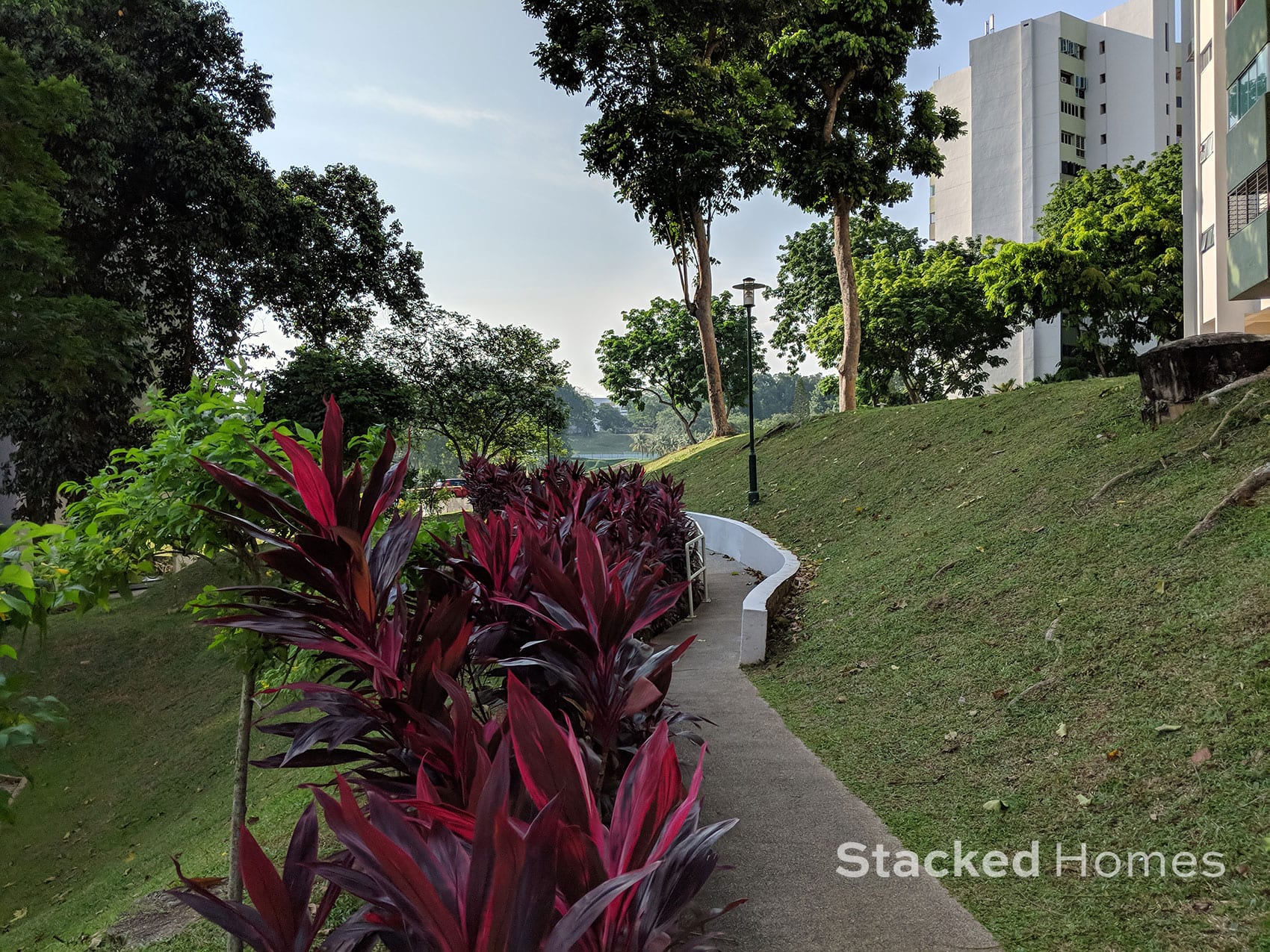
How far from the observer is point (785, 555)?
1001 centimetres

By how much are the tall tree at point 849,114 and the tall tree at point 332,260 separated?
36.7ft

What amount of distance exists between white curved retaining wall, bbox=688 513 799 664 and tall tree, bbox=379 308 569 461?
18.6m

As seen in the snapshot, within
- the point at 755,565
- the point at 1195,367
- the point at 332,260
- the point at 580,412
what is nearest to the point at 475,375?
the point at 332,260

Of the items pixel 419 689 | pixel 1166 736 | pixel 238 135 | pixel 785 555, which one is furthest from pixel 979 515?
pixel 238 135

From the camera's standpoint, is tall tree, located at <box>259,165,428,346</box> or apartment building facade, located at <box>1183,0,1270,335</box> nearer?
apartment building facade, located at <box>1183,0,1270,335</box>

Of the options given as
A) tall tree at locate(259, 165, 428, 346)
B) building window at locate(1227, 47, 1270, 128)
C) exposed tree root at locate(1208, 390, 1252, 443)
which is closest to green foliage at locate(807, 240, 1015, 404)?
building window at locate(1227, 47, 1270, 128)

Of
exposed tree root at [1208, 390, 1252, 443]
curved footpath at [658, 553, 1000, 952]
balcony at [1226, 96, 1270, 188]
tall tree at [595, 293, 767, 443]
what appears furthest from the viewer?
tall tree at [595, 293, 767, 443]

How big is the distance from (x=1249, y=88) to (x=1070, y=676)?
55.3ft

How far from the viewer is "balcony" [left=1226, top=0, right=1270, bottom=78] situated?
1405cm

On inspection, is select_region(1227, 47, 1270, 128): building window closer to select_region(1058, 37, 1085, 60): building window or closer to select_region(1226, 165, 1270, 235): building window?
select_region(1226, 165, 1270, 235): building window

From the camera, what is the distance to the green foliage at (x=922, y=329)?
3061 centimetres

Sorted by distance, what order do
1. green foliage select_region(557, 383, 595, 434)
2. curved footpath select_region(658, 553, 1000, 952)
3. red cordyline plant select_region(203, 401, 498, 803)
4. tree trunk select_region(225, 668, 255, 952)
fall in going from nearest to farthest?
red cordyline plant select_region(203, 401, 498, 803) → curved footpath select_region(658, 553, 1000, 952) → tree trunk select_region(225, 668, 255, 952) → green foliage select_region(557, 383, 595, 434)

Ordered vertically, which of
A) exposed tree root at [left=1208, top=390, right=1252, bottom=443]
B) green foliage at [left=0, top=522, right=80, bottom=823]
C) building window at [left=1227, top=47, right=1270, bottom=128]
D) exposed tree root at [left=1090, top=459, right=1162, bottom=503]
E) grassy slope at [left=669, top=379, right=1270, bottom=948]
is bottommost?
grassy slope at [left=669, top=379, right=1270, bottom=948]

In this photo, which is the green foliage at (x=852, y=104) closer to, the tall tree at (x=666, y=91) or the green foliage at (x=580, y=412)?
the tall tree at (x=666, y=91)
